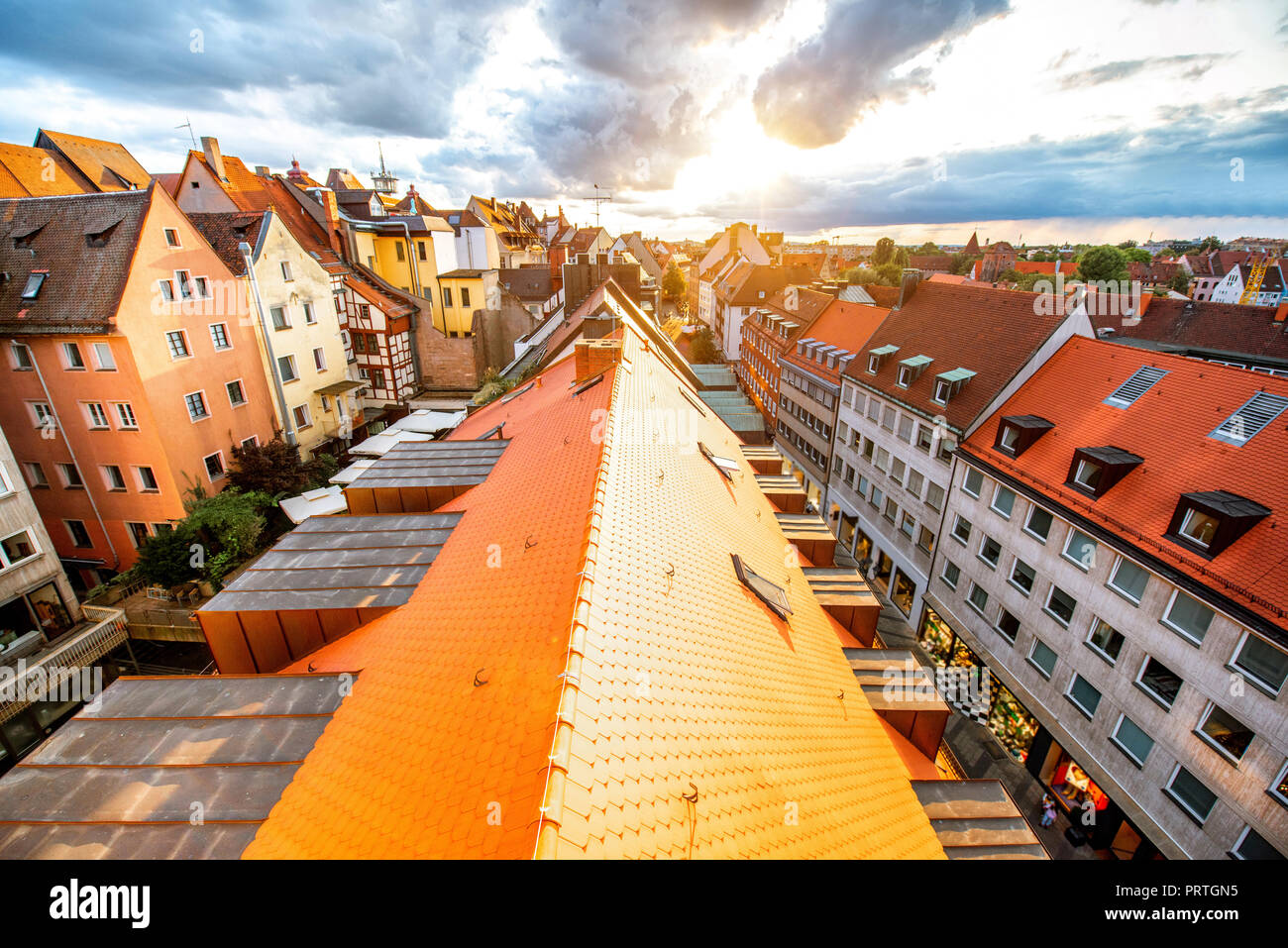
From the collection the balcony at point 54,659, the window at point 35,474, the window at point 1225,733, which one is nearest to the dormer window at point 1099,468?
the window at point 1225,733

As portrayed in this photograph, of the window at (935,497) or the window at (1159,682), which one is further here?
the window at (935,497)

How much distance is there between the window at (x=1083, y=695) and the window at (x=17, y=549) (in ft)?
115

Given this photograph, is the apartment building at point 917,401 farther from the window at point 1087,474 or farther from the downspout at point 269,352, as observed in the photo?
the downspout at point 269,352

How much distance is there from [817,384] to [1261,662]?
24.1 meters

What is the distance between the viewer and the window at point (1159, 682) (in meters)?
14.2

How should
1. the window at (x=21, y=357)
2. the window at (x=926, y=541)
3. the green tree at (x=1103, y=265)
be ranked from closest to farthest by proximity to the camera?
the window at (x=21, y=357)
the window at (x=926, y=541)
the green tree at (x=1103, y=265)

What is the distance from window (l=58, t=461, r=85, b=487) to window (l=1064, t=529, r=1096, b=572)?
36872 mm

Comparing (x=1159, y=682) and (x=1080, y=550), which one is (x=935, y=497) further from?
(x=1159, y=682)

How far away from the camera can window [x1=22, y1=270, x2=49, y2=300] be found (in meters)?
20.2

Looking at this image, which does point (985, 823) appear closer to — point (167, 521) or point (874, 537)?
point (874, 537)

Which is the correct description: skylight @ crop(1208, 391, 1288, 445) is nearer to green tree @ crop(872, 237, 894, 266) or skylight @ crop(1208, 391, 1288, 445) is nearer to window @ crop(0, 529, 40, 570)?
window @ crop(0, 529, 40, 570)

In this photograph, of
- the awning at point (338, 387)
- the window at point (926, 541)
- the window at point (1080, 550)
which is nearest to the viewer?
the window at point (1080, 550)

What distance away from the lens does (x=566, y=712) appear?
5.45 metres
